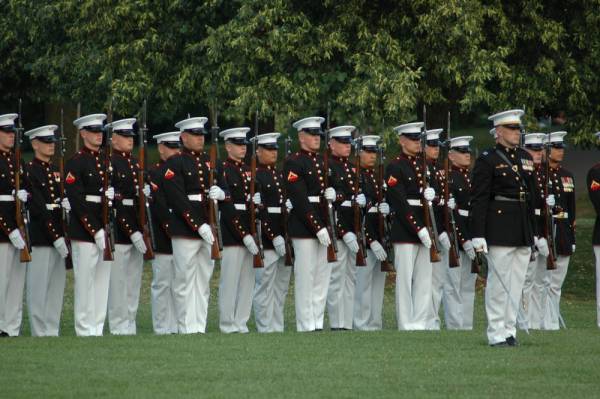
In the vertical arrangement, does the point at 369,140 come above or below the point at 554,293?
above

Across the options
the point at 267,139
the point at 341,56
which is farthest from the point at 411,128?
the point at 341,56

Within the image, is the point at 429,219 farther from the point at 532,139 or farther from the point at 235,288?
the point at 235,288

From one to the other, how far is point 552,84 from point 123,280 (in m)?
10.6

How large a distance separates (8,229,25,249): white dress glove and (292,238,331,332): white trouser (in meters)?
3.17

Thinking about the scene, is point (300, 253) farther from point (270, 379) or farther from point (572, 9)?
point (572, 9)

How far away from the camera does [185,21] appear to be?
26.6m

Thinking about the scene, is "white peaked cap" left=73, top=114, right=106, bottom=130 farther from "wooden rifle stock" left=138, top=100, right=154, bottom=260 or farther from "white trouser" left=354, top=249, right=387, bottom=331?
"white trouser" left=354, top=249, right=387, bottom=331

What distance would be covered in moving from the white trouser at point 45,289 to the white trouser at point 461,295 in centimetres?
494

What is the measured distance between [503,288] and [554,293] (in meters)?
4.90

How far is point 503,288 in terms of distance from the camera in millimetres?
14570

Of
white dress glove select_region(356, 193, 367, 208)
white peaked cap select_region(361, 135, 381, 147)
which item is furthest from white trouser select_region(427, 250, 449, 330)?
white peaked cap select_region(361, 135, 381, 147)

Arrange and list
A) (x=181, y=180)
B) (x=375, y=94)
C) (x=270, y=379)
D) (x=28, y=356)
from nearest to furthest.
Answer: (x=270, y=379)
(x=28, y=356)
(x=181, y=180)
(x=375, y=94)

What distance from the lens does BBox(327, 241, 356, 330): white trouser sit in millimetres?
18219

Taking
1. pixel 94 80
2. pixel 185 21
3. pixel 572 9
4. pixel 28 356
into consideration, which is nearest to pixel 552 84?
pixel 572 9
